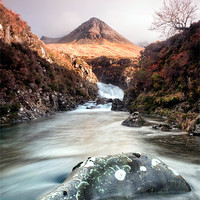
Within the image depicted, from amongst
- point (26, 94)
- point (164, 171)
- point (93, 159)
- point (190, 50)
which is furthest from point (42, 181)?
point (190, 50)

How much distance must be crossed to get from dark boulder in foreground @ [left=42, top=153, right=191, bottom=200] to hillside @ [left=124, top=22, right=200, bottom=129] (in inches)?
218

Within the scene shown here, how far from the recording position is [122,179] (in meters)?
2.05

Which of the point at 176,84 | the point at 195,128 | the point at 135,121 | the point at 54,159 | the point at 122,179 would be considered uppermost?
the point at 176,84

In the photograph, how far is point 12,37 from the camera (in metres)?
16.5

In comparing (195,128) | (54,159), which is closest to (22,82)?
(54,159)

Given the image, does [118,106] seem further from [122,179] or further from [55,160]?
[122,179]

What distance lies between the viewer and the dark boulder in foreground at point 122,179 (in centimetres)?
191

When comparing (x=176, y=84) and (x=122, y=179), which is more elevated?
(x=176, y=84)

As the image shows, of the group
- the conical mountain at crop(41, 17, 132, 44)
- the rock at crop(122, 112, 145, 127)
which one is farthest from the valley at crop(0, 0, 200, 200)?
the conical mountain at crop(41, 17, 132, 44)

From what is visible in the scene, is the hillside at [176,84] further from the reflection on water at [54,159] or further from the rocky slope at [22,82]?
the rocky slope at [22,82]

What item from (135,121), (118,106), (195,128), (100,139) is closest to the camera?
(195,128)

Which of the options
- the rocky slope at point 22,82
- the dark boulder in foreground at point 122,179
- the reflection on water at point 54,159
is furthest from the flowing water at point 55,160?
the rocky slope at point 22,82

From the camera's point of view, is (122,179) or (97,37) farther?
(97,37)

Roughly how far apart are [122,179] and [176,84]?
42.3 ft
